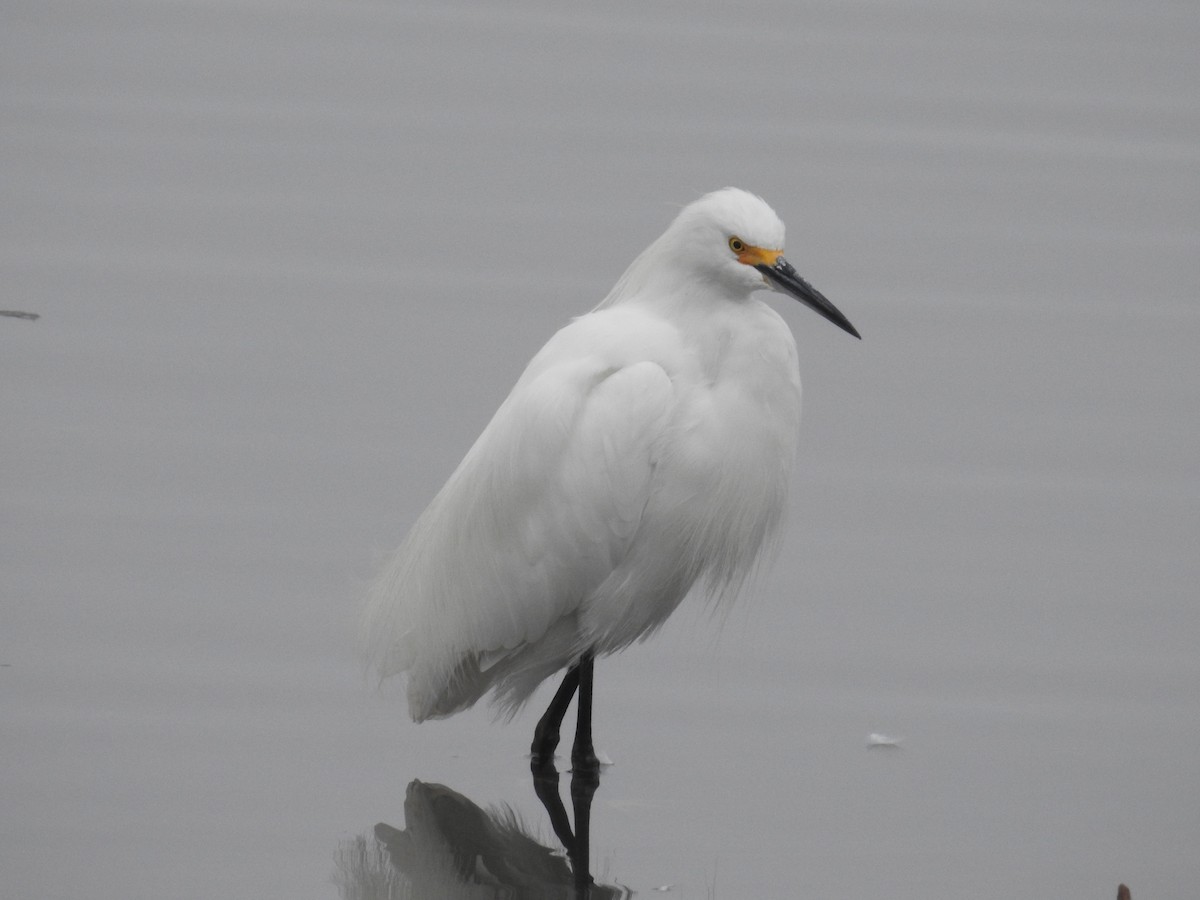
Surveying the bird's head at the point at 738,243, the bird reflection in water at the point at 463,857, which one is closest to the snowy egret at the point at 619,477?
the bird's head at the point at 738,243

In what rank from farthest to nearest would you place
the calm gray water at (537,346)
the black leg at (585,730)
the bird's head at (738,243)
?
the black leg at (585,730)
the calm gray water at (537,346)
the bird's head at (738,243)

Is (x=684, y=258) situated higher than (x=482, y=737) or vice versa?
(x=684, y=258)

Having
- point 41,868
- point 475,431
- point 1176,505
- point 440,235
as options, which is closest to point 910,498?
point 1176,505

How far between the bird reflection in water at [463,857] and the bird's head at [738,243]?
4.12 feet

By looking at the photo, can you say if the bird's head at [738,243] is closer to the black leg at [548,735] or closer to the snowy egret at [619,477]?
the snowy egret at [619,477]

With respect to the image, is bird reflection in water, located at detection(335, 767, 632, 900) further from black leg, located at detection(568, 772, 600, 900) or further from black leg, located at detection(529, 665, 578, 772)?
black leg, located at detection(529, 665, 578, 772)

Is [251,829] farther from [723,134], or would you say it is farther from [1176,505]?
[723,134]

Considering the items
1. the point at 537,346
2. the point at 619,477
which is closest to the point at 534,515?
the point at 619,477

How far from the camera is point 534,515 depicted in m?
4.28

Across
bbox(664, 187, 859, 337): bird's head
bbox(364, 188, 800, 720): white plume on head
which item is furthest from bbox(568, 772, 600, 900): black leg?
bbox(664, 187, 859, 337): bird's head

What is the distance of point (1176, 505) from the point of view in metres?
6.04

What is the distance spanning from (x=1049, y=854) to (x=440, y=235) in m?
4.22

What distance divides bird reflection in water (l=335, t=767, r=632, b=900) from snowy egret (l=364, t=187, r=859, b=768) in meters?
0.28

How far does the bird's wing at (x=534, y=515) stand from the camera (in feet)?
13.6
